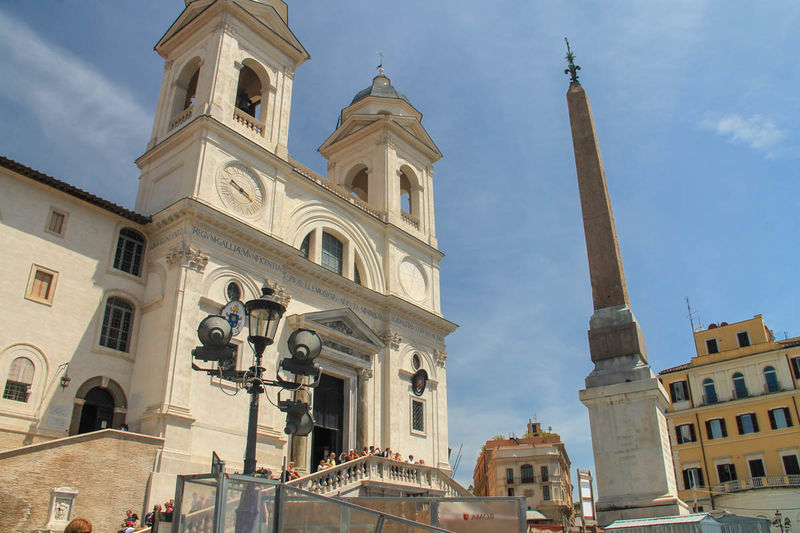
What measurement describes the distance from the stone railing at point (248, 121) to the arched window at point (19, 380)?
11.2 m

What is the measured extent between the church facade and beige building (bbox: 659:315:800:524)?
64.8 ft

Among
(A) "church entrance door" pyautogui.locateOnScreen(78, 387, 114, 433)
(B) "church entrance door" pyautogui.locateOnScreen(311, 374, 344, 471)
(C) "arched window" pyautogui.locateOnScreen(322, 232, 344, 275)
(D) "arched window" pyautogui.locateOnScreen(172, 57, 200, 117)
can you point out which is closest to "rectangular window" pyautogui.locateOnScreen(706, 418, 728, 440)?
(B) "church entrance door" pyautogui.locateOnScreen(311, 374, 344, 471)

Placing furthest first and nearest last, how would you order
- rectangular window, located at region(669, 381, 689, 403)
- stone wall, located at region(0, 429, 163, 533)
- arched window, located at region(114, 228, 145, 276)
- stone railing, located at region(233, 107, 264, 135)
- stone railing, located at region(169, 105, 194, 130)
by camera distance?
rectangular window, located at region(669, 381, 689, 403) → stone railing, located at region(233, 107, 264, 135) → stone railing, located at region(169, 105, 194, 130) → arched window, located at region(114, 228, 145, 276) → stone wall, located at region(0, 429, 163, 533)

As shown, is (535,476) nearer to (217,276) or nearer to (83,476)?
(217,276)

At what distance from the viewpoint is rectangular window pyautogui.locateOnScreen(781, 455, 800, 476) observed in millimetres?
34844

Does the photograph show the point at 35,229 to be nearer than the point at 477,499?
No

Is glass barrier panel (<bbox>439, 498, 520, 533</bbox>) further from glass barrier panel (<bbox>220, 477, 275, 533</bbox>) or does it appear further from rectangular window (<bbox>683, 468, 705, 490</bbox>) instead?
rectangular window (<bbox>683, 468, 705, 490</bbox>)

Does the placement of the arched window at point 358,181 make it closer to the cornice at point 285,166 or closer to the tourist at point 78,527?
the cornice at point 285,166

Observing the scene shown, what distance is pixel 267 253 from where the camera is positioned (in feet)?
73.4

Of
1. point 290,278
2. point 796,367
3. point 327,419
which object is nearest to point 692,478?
point 796,367

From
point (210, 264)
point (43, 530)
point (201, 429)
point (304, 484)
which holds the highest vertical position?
point (210, 264)

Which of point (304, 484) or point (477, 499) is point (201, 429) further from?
point (477, 499)

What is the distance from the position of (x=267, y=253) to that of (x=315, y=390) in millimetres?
5310

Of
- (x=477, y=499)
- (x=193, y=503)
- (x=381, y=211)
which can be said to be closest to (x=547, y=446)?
(x=381, y=211)
